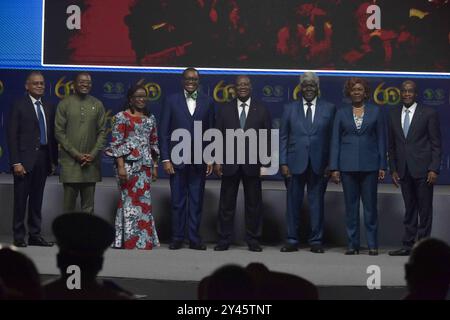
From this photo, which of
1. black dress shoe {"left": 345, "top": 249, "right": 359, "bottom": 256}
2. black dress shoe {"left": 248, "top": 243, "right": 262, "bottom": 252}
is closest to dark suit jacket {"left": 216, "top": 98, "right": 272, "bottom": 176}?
black dress shoe {"left": 248, "top": 243, "right": 262, "bottom": 252}

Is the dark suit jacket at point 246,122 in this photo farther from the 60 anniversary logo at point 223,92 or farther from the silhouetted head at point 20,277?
the silhouetted head at point 20,277

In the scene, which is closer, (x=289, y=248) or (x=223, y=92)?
(x=289, y=248)

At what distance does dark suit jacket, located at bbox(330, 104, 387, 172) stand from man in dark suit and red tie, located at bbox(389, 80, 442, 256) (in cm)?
15

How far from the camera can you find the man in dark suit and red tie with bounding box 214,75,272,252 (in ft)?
25.7

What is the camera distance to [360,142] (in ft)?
25.3

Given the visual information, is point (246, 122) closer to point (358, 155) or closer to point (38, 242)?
point (358, 155)

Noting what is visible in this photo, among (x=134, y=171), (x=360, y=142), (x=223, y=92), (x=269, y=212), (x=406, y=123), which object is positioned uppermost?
(x=223, y=92)

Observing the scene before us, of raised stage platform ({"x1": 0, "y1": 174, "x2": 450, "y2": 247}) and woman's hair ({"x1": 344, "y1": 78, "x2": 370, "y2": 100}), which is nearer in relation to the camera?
woman's hair ({"x1": 344, "y1": 78, "x2": 370, "y2": 100})

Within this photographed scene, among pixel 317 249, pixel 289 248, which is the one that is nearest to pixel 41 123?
pixel 289 248

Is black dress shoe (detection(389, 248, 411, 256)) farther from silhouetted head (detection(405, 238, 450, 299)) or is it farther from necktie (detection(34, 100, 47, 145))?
silhouetted head (detection(405, 238, 450, 299))

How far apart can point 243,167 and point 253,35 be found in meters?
2.16

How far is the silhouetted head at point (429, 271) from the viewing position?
2010 mm

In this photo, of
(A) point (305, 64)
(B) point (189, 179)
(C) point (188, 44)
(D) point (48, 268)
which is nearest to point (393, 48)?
(A) point (305, 64)
